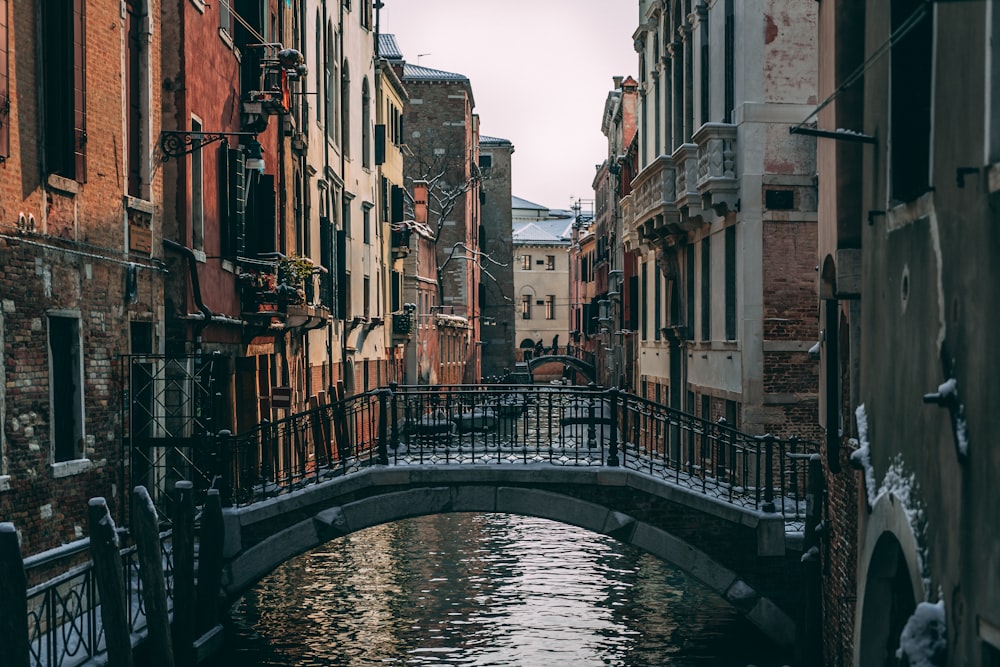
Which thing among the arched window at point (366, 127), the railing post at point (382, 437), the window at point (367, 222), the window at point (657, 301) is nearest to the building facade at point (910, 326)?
the railing post at point (382, 437)

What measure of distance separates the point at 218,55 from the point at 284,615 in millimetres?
7529

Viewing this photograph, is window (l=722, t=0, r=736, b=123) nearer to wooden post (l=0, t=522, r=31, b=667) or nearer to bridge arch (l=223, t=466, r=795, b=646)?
bridge arch (l=223, t=466, r=795, b=646)

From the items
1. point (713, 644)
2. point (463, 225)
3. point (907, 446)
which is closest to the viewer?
point (907, 446)

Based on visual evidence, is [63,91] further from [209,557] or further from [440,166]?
[440,166]

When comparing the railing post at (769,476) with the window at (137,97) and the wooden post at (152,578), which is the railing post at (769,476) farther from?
the window at (137,97)

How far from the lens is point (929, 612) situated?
7.35 meters

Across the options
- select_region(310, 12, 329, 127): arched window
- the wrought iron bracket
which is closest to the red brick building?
the wrought iron bracket

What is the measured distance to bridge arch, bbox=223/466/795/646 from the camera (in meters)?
15.3

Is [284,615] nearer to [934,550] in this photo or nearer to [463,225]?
[934,550]

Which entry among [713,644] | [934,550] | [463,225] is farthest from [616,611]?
[463,225]

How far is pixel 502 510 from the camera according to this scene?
1603 cm

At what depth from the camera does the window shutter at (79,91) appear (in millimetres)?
12266

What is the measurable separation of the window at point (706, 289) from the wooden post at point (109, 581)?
505 inches

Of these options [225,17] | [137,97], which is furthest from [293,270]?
[137,97]
